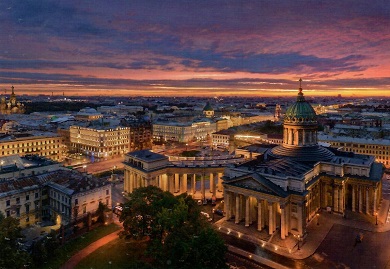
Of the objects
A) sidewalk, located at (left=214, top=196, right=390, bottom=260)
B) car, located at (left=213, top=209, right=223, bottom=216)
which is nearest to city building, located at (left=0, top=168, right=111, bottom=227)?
car, located at (left=213, top=209, right=223, bottom=216)

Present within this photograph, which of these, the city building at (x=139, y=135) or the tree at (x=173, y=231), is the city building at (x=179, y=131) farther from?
the tree at (x=173, y=231)

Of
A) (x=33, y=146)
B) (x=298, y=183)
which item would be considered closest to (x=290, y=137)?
(x=298, y=183)

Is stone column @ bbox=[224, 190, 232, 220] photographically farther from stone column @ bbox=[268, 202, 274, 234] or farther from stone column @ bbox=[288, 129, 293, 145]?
stone column @ bbox=[288, 129, 293, 145]

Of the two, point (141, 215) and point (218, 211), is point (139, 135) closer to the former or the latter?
point (218, 211)

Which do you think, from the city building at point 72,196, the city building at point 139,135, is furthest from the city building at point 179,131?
the city building at point 72,196

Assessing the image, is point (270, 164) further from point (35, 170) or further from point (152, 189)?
point (35, 170)

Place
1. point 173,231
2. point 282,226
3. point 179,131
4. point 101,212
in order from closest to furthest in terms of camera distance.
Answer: point 173,231, point 282,226, point 101,212, point 179,131

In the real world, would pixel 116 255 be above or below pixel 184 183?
below
